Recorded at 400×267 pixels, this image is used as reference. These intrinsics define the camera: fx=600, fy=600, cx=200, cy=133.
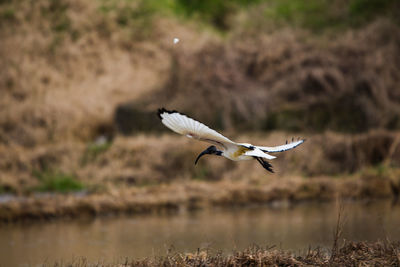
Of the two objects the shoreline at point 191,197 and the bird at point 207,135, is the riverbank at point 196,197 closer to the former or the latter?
the shoreline at point 191,197

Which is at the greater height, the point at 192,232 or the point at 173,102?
the point at 173,102

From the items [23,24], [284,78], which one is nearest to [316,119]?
[284,78]

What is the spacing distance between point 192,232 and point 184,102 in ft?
34.6

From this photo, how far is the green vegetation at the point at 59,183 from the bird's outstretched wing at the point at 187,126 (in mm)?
11603

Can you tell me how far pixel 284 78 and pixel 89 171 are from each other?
7560mm

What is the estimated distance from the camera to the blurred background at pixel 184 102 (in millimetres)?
14352

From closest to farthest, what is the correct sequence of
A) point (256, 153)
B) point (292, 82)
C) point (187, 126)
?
1. point (187, 126)
2. point (256, 153)
3. point (292, 82)

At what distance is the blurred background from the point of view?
14.4 meters

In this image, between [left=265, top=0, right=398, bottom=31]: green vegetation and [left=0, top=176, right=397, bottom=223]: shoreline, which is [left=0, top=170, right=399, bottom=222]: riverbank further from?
[left=265, top=0, right=398, bottom=31]: green vegetation

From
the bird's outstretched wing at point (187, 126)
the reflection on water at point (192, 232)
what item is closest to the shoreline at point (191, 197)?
the reflection on water at point (192, 232)

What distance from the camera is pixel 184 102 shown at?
810 inches

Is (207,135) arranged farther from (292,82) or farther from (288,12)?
(288,12)

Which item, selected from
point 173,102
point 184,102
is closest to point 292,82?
point 184,102

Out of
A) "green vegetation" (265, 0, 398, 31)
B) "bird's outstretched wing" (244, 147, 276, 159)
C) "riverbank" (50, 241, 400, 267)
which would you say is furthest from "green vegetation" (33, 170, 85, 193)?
"green vegetation" (265, 0, 398, 31)
